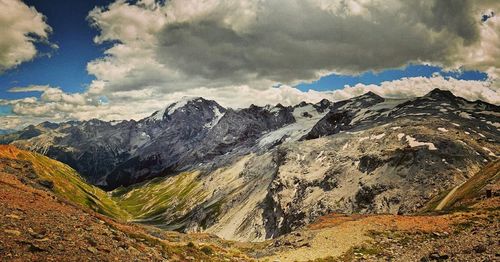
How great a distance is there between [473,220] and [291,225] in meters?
85.9

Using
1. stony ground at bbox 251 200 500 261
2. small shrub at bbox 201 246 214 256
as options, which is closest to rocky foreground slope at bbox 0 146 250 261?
small shrub at bbox 201 246 214 256

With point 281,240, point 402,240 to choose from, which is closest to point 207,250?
point 281,240

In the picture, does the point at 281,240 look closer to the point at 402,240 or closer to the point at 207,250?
the point at 207,250

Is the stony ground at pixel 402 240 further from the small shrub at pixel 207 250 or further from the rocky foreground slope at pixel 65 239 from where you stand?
the rocky foreground slope at pixel 65 239

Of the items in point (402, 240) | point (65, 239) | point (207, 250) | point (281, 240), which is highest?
point (65, 239)

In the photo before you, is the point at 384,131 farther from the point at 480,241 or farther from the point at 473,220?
the point at 480,241

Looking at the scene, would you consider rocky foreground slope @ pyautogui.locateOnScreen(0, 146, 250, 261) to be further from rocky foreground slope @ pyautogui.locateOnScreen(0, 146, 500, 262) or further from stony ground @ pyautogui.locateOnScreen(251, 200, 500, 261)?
stony ground @ pyautogui.locateOnScreen(251, 200, 500, 261)

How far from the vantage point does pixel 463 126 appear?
128500mm

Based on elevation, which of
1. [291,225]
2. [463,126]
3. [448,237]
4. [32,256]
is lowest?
[291,225]

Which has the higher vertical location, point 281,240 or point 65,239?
point 65,239

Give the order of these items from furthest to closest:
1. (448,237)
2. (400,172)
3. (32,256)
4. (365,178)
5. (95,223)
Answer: (365,178)
(400,172)
(448,237)
(95,223)
(32,256)

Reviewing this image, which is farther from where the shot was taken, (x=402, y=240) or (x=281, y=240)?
(x=281, y=240)

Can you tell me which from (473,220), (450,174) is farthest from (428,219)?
(450,174)

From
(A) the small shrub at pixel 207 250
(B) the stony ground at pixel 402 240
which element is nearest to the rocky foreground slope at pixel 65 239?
(A) the small shrub at pixel 207 250
